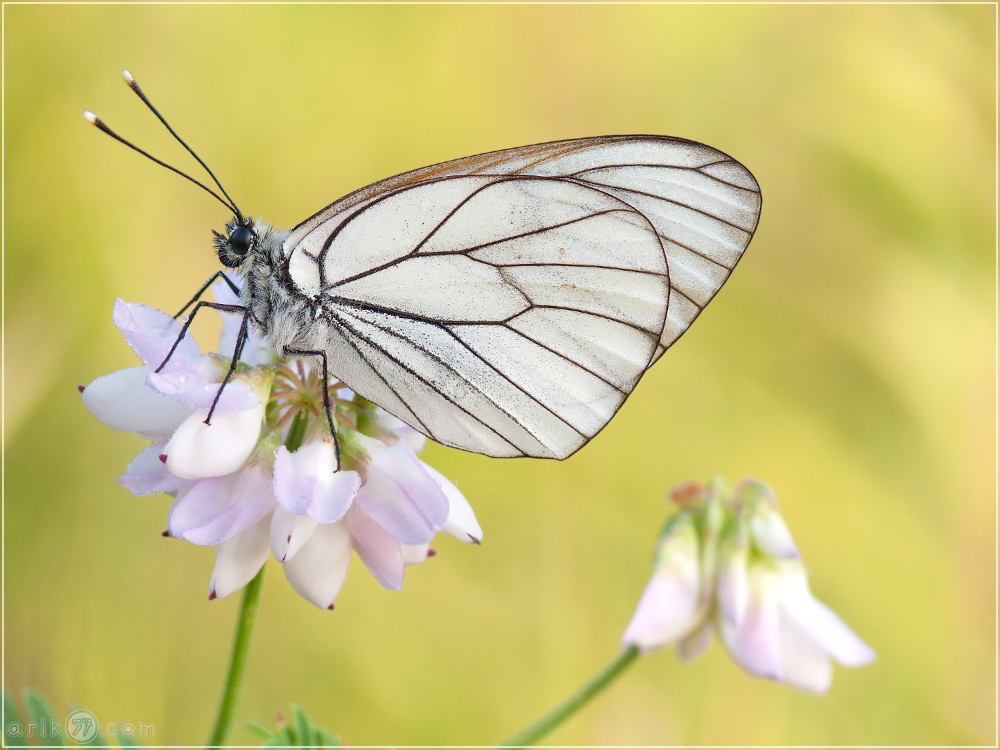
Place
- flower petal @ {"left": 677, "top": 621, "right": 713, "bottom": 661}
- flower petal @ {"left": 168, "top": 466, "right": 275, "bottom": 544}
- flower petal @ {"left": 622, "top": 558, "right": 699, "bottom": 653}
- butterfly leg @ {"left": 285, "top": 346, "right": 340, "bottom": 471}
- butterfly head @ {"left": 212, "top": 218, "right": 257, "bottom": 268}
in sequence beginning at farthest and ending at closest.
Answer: flower petal @ {"left": 677, "top": 621, "right": 713, "bottom": 661}
flower petal @ {"left": 622, "top": 558, "right": 699, "bottom": 653}
butterfly head @ {"left": 212, "top": 218, "right": 257, "bottom": 268}
butterfly leg @ {"left": 285, "top": 346, "right": 340, "bottom": 471}
flower petal @ {"left": 168, "top": 466, "right": 275, "bottom": 544}

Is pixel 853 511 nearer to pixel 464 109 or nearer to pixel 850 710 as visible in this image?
pixel 850 710

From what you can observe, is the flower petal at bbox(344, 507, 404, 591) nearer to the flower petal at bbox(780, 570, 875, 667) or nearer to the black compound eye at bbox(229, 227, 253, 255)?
the black compound eye at bbox(229, 227, 253, 255)

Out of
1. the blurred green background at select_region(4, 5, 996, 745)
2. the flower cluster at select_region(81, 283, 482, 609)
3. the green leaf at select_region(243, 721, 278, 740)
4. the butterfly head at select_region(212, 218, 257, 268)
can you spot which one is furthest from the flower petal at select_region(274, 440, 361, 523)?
the blurred green background at select_region(4, 5, 996, 745)

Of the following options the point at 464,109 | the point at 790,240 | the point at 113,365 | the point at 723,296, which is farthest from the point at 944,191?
the point at 113,365

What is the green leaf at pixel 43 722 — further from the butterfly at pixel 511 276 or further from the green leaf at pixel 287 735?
the butterfly at pixel 511 276

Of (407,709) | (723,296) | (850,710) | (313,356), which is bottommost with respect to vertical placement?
(407,709)

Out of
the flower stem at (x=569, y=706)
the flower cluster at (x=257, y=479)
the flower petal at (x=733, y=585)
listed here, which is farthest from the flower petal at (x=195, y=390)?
the flower petal at (x=733, y=585)
